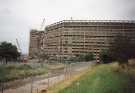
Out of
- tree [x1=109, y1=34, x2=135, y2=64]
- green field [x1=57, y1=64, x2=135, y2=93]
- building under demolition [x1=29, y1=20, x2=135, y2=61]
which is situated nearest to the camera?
green field [x1=57, y1=64, x2=135, y2=93]

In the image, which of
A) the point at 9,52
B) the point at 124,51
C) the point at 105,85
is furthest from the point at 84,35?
the point at 105,85

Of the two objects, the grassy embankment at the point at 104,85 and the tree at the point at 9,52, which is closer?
the grassy embankment at the point at 104,85

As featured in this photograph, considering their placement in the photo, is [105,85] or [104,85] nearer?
[104,85]

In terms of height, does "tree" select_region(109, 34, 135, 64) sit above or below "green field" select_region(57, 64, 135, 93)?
above

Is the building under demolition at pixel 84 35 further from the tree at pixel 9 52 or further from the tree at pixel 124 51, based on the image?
the tree at pixel 124 51

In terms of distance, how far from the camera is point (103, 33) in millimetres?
99312

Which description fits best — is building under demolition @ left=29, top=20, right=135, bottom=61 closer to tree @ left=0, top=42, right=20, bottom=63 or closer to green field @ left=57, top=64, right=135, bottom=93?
tree @ left=0, top=42, right=20, bottom=63

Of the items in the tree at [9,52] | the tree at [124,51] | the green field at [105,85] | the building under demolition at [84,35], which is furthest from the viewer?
the building under demolition at [84,35]

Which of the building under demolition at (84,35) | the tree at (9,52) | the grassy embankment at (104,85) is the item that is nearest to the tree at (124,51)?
the grassy embankment at (104,85)

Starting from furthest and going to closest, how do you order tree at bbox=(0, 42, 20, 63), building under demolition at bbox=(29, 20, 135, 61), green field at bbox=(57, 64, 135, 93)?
building under demolition at bbox=(29, 20, 135, 61)
tree at bbox=(0, 42, 20, 63)
green field at bbox=(57, 64, 135, 93)

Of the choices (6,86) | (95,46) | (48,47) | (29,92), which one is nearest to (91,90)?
(29,92)

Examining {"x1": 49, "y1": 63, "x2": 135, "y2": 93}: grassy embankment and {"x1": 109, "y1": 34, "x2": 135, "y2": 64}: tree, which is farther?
{"x1": 109, "y1": 34, "x2": 135, "y2": 64}: tree

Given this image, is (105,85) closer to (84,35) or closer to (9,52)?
(9,52)

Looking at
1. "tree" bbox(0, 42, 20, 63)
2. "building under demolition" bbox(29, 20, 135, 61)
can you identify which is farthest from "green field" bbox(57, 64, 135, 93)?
"building under demolition" bbox(29, 20, 135, 61)
